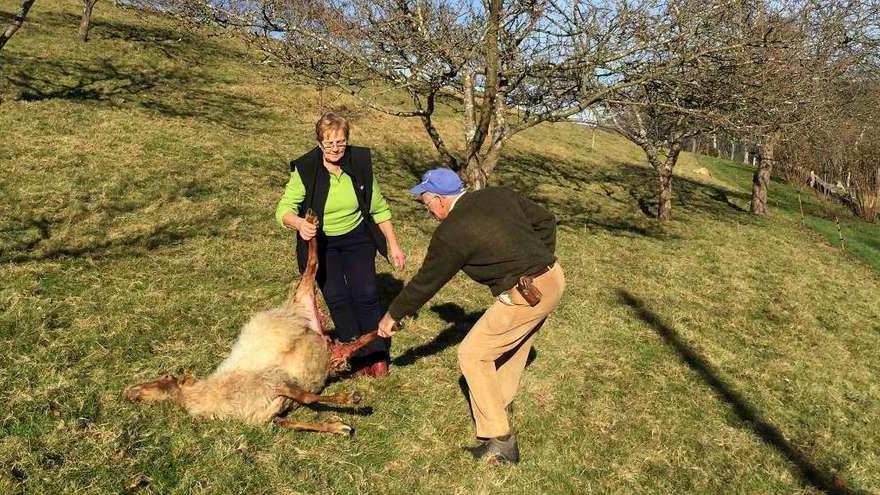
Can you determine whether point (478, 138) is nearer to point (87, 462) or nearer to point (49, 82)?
point (87, 462)

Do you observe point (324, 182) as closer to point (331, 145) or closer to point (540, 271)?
point (331, 145)

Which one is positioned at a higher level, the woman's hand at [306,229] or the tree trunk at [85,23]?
the tree trunk at [85,23]

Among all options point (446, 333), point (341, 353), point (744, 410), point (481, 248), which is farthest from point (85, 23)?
point (744, 410)

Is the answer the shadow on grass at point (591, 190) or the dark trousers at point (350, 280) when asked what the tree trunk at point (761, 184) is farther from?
the dark trousers at point (350, 280)

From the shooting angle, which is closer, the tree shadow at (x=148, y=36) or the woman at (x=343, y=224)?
the woman at (x=343, y=224)

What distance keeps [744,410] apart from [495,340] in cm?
350

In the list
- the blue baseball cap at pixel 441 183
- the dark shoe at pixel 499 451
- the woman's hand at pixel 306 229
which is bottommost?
the dark shoe at pixel 499 451

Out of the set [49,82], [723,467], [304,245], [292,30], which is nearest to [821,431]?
[723,467]

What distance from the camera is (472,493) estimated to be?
151 inches

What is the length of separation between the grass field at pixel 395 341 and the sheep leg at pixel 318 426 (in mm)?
123

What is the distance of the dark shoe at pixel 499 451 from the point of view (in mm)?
4094

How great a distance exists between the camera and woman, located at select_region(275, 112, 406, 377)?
4324 millimetres

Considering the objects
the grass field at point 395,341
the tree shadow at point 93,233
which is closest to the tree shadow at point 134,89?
the grass field at point 395,341

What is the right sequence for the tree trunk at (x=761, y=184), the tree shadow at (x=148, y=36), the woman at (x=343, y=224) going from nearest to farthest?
the woman at (x=343, y=224) → the tree trunk at (x=761, y=184) → the tree shadow at (x=148, y=36)
